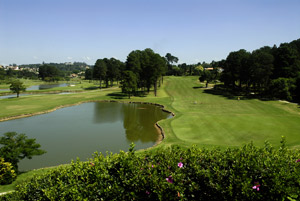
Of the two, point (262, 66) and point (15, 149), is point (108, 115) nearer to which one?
point (15, 149)

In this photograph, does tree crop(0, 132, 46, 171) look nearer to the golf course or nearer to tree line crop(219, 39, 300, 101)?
the golf course

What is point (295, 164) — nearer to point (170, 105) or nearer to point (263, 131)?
point (263, 131)

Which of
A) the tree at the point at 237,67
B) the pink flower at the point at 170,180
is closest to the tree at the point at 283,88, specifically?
the tree at the point at 237,67

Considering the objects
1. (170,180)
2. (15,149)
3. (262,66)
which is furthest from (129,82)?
(170,180)

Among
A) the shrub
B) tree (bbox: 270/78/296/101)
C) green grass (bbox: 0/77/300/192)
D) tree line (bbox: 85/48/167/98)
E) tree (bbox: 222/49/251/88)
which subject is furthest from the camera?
tree line (bbox: 85/48/167/98)

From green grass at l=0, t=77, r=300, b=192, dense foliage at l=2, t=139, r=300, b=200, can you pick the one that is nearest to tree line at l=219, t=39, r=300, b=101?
Answer: green grass at l=0, t=77, r=300, b=192

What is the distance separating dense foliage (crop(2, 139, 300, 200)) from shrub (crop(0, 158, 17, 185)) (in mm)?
7178

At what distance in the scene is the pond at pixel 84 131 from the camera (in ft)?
78.6

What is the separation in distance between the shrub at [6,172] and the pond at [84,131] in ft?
15.5

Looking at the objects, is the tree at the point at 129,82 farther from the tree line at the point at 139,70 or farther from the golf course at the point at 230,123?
the golf course at the point at 230,123

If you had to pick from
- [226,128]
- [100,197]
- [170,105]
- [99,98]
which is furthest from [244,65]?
[100,197]

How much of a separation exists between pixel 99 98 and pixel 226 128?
43578mm

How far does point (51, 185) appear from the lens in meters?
9.60

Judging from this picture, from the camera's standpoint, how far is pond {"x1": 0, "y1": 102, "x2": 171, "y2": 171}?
23964 millimetres
